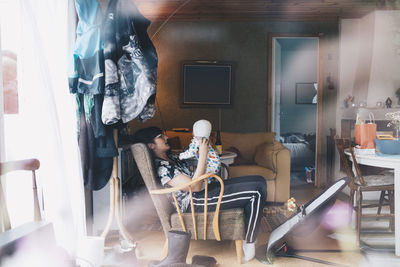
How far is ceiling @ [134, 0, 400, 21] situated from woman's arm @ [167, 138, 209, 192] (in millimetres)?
2702

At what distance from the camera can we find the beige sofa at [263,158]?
381cm

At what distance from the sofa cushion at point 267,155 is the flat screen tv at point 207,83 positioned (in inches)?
44.8

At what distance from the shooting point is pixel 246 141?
173 inches

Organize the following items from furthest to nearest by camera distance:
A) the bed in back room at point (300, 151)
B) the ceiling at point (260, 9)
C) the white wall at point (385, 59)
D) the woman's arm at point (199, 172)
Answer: the bed in back room at point (300, 151) < the white wall at point (385, 59) < the ceiling at point (260, 9) < the woman's arm at point (199, 172)

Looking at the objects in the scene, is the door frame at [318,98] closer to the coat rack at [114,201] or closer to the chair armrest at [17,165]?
the coat rack at [114,201]

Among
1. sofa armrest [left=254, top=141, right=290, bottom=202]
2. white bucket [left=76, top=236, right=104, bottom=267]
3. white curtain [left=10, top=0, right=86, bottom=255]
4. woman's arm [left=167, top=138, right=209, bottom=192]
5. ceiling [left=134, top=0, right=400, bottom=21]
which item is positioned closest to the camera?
white curtain [left=10, top=0, right=86, bottom=255]

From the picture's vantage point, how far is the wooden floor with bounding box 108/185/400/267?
2.34 m

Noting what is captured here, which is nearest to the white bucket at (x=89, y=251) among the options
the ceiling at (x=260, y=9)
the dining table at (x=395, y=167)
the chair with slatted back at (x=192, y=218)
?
the chair with slatted back at (x=192, y=218)

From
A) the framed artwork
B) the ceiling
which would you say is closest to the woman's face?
the ceiling

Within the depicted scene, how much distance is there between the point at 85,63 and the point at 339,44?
410 centimetres

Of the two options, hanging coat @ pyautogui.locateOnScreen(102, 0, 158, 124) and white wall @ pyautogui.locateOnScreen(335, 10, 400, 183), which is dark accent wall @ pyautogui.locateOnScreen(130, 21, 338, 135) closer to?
white wall @ pyautogui.locateOnScreen(335, 10, 400, 183)

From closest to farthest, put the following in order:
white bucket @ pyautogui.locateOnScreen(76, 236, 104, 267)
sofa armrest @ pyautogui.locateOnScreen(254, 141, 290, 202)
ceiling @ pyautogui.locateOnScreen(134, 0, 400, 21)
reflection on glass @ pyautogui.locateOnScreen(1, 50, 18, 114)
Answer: reflection on glass @ pyautogui.locateOnScreen(1, 50, 18, 114) < white bucket @ pyautogui.locateOnScreen(76, 236, 104, 267) < sofa armrest @ pyautogui.locateOnScreen(254, 141, 290, 202) < ceiling @ pyautogui.locateOnScreen(134, 0, 400, 21)

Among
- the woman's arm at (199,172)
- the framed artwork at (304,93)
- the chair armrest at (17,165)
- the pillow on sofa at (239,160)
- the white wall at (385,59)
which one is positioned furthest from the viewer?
the framed artwork at (304,93)

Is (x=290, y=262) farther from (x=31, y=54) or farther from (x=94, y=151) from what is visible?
(x=31, y=54)
